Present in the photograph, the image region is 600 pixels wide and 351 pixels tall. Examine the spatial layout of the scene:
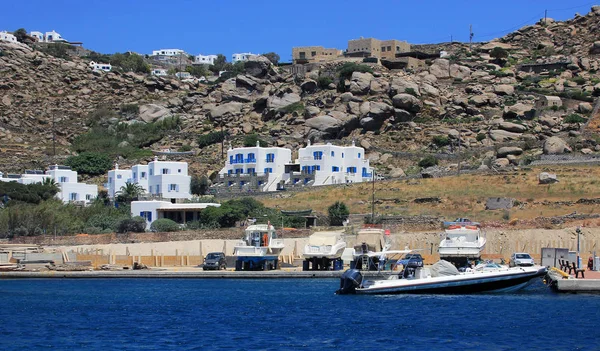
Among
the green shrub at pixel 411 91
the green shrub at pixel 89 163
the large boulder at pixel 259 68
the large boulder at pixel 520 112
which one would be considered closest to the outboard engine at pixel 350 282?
the large boulder at pixel 520 112

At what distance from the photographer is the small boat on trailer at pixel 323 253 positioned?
7269 centimetres

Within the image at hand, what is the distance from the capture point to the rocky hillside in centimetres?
12156

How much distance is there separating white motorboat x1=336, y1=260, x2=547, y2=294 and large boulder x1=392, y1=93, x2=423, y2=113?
Result: 74236 mm

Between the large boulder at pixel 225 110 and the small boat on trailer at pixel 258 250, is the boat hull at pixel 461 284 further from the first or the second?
the large boulder at pixel 225 110

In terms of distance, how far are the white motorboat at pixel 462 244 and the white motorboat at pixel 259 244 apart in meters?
13.8

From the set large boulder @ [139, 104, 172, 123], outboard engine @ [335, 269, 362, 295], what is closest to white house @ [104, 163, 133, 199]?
large boulder @ [139, 104, 172, 123]

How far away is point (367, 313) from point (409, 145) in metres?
77.2

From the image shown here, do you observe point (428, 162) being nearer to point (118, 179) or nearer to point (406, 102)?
point (406, 102)

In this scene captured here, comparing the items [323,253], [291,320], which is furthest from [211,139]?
[291,320]

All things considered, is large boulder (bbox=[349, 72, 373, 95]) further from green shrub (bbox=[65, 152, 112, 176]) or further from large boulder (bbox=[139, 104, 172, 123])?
green shrub (bbox=[65, 152, 112, 176])

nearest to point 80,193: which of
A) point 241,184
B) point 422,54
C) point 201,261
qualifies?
point 241,184

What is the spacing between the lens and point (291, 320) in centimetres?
4634

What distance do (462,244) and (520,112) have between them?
200ft

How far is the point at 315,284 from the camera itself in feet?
215
